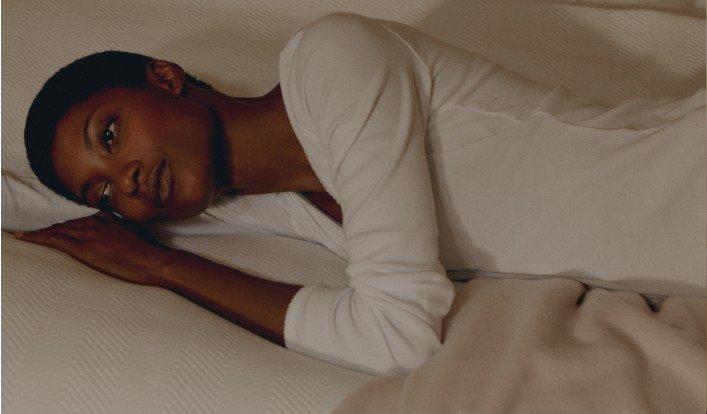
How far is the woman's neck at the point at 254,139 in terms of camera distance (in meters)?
1.09

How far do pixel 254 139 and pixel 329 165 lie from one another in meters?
0.15

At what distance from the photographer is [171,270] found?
107 centimetres

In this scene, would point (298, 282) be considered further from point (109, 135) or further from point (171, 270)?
point (109, 135)

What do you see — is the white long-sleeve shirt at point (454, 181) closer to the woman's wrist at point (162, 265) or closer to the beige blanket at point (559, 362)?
the beige blanket at point (559, 362)

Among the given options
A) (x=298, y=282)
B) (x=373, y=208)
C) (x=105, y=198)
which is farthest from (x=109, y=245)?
(x=373, y=208)

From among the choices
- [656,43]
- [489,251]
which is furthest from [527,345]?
[656,43]

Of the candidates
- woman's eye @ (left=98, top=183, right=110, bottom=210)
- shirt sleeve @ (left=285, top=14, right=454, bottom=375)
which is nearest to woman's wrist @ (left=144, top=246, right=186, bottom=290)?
woman's eye @ (left=98, top=183, right=110, bottom=210)

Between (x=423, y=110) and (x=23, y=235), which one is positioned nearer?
(x=423, y=110)

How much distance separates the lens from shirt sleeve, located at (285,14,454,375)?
89cm

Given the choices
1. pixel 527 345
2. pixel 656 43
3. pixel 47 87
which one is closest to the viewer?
pixel 527 345

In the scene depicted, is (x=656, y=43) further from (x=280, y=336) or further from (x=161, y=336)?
(x=161, y=336)

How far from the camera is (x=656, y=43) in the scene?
4.33 feet

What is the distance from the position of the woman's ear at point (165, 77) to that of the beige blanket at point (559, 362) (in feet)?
1.77

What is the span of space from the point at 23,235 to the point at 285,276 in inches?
16.9
